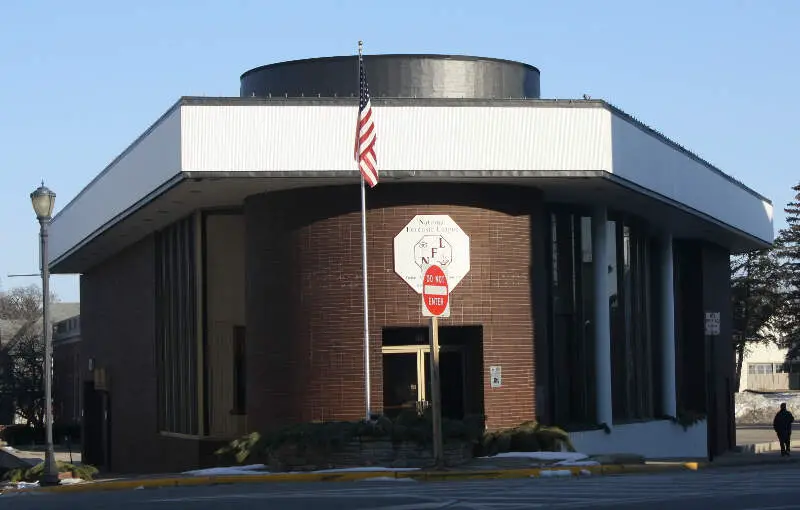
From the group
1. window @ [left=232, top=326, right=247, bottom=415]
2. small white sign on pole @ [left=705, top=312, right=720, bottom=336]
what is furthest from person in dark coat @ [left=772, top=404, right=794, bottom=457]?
window @ [left=232, top=326, right=247, bottom=415]

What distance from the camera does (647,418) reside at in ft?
121

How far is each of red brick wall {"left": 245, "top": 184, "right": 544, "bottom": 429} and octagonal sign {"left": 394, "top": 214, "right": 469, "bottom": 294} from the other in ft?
0.51

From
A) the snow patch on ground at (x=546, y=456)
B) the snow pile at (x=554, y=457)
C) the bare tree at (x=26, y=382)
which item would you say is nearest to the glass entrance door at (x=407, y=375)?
the snow pile at (x=554, y=457)

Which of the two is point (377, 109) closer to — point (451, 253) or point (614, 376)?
point (451, 253)

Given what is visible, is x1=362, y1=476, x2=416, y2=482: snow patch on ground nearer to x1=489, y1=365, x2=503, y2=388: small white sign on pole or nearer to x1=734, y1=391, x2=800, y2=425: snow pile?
x1=489, y1=365, x2=503, y2=388: small white sign on pole

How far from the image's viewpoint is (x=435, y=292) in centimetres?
2244

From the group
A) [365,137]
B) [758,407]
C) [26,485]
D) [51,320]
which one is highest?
[365,137]

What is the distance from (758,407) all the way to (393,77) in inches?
1976

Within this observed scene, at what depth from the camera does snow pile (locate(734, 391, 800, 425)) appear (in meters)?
75.8

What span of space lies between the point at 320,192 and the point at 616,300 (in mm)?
9871

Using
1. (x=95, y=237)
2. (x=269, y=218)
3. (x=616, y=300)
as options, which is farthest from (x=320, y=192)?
(x=95, y=237)

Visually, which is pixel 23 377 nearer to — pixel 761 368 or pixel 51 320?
pixel 51 320

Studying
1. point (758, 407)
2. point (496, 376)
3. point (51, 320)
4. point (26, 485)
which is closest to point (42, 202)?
point (26, 485)

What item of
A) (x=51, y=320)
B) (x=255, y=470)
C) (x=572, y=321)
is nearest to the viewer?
(x=255, y=470)
